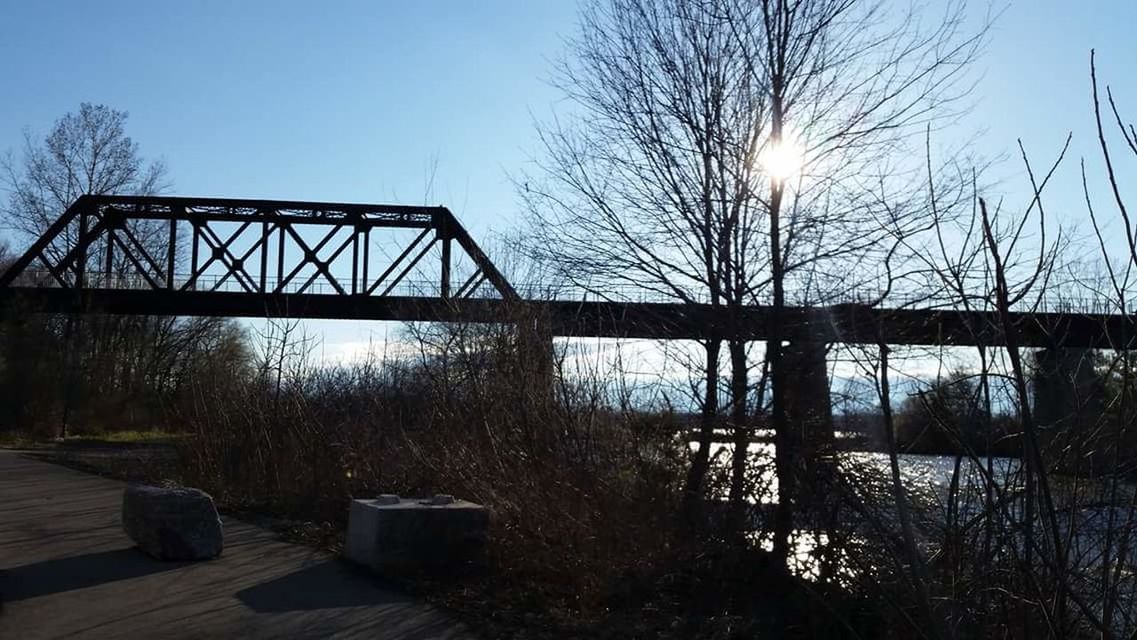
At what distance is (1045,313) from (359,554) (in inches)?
278

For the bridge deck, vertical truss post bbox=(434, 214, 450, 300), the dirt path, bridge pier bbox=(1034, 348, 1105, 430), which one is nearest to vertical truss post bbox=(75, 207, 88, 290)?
vertical truss post bbox=(434, 214, 450, 300)

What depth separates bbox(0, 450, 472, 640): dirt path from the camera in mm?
8641

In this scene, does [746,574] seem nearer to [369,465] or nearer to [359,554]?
[359,554]

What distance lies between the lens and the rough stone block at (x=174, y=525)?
37.7 feet

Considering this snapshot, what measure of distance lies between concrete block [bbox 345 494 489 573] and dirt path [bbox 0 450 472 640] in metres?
0.27

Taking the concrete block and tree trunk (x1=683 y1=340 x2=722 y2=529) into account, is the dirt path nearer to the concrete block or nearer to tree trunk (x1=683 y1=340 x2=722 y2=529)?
the concrete block

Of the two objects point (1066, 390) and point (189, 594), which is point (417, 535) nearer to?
point (189, 594)

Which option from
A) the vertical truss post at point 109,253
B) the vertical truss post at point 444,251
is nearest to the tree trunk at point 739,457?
the vertical truss post at point 444,251

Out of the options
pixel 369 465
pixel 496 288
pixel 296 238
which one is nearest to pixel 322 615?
pixel 369 465

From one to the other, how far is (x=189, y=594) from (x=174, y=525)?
1784mm

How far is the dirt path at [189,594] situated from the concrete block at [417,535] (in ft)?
0.89

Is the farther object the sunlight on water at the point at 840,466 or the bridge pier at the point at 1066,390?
the sunlight on water at the point at 840,466

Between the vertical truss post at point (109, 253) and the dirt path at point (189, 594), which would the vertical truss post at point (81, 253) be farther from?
the dirt path at point (189, 594)

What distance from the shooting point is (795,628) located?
955 cm
